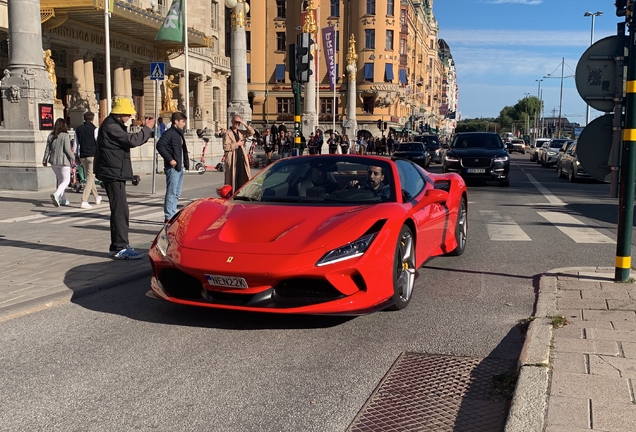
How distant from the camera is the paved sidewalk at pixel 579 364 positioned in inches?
131

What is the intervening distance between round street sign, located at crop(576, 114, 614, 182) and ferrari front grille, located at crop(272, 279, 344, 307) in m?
2.96

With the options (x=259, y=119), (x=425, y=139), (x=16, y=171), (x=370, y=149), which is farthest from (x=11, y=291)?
(x=259, y=119)

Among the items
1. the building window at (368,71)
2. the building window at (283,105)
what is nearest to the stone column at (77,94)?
the building window at (368,71)

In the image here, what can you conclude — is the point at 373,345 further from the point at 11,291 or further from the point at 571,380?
the point at 11,291

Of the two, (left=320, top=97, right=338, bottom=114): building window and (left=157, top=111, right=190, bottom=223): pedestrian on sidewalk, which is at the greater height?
(left=320, top=97, right=338, bottom=114): building window

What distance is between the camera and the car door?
6.36 metres

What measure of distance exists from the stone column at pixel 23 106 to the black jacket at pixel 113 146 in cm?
903

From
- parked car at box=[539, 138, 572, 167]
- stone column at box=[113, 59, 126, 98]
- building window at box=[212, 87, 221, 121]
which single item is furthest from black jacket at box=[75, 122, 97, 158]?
building window at box=[212, 87, 221, 121]

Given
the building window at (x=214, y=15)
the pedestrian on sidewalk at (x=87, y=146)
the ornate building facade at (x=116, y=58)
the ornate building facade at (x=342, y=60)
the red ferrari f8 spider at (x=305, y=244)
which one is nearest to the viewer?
the red ferrari f8 spider at (x=305, y=244)

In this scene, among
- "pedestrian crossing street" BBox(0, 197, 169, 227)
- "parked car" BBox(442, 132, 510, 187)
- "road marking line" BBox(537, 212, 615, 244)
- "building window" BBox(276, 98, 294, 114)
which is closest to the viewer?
"road marking line" BBox(537, 212, 615, 244)

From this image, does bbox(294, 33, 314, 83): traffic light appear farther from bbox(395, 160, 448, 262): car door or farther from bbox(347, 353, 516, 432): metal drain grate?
bbox(347, 353, 516, 432): metal drain grate

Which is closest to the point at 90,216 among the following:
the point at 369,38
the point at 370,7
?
the point at 369,38

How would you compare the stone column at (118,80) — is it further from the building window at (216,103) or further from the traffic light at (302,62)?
the traffic light at (302,62)

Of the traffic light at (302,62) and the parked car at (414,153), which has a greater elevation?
the traffic light at (302,62)
